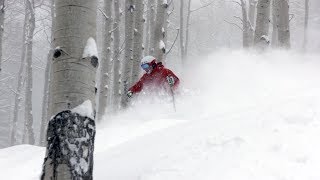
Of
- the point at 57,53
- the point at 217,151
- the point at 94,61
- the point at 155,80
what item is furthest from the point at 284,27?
the point at 57,53

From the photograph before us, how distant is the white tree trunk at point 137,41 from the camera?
1203cm

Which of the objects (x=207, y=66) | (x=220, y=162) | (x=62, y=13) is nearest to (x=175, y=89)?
(x=207, y=66)

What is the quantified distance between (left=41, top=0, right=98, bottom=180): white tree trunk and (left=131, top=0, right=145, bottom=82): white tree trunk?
8.75 metres

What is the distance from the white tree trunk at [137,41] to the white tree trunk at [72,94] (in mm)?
8753

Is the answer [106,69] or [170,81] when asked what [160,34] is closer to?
[170,81]

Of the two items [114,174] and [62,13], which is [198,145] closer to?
[114,174]

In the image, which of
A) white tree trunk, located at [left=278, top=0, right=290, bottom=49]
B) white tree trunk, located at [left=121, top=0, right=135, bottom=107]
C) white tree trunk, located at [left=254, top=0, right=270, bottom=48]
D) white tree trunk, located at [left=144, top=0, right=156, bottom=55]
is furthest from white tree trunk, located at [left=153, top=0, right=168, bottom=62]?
white tree trunk, located at [left=144, top=0, right=156, bottom=55]

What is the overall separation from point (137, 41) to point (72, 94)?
9.04 meters

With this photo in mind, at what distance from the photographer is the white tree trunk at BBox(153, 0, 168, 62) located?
1122 centimetres

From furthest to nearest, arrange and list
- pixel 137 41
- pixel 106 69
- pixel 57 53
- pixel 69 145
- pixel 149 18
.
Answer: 1. pixel 149 18
2. pixel 106 69
3. pixel 137 41
4. pixel 57 53
5. pixel 69 145

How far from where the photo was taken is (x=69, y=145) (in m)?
3.09

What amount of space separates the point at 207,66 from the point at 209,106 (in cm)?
577

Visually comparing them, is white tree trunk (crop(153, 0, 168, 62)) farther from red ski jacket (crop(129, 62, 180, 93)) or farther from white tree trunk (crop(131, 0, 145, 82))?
red ski jacket (crop(129, 62, 180, 93))

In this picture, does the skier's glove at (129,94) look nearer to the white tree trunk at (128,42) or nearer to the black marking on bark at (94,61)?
the white tree trunk at (128,42)
